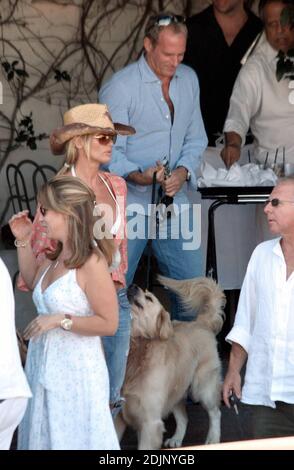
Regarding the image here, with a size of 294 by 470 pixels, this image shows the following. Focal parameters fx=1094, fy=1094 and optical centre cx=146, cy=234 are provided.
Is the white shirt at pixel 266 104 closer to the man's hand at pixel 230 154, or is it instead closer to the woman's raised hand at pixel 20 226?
the man's hand at pixel 230 154

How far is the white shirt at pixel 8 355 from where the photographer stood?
3.32 meters

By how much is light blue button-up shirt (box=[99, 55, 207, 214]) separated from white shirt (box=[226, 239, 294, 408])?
1.22m

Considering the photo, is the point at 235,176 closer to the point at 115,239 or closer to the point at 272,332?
the point at 115,239

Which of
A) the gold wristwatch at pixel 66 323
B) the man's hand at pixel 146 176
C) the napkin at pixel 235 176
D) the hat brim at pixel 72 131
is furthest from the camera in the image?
the napkin at pixel 235 176

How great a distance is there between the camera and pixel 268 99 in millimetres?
6363

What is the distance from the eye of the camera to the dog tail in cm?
529

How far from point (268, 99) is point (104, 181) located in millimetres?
2081

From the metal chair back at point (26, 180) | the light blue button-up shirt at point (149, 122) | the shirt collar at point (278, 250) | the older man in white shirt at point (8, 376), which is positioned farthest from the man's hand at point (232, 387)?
the metal chair back at point (26, 180)

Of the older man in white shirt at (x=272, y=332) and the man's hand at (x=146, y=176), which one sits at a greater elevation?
the man's hand at (x=146, y=176)

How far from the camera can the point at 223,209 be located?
6.70 m

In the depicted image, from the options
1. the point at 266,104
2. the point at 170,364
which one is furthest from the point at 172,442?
the point at 266,104

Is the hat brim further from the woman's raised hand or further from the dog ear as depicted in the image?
the dog ear

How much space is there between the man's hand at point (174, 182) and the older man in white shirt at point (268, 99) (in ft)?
3.56

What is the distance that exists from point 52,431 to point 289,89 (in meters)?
3.16
